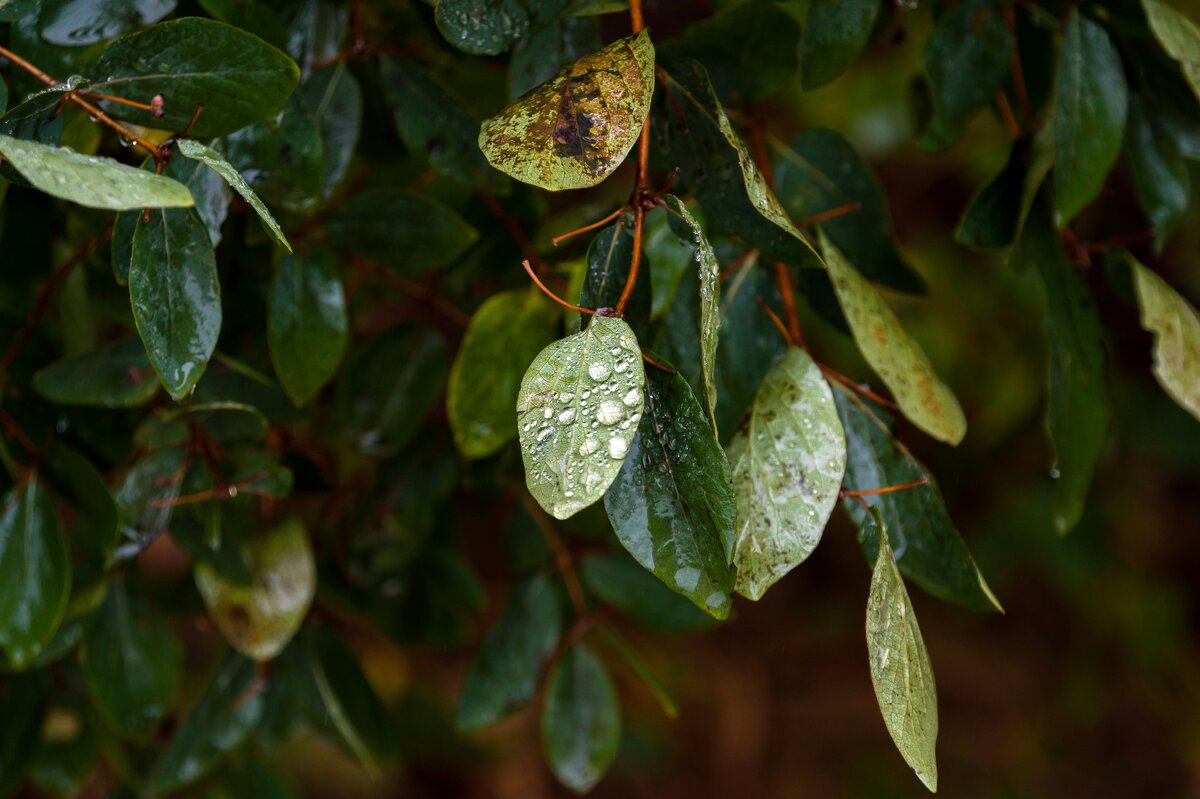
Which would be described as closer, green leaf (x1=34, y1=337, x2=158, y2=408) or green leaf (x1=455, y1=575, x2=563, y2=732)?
green leaf (x1=34, y1=337, x2=158, y2=408)

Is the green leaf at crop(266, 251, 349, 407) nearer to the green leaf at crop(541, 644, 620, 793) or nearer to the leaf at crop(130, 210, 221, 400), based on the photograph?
the leaf at crop(130, 210, 221, 400)

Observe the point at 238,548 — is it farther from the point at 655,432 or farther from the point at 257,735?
the point at 655,432

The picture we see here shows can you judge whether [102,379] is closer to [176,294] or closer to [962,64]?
[176,294]

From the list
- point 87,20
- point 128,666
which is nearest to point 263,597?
point 128,666

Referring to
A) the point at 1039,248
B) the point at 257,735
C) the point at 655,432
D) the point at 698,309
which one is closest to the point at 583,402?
the point at 655,432

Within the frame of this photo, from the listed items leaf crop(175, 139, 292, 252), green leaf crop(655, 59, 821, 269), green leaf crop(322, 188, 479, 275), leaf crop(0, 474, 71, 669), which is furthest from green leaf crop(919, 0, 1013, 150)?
leaf crop(0, 474, 71, 669)

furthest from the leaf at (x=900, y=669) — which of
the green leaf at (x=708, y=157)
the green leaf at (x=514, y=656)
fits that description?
the green leaf at (x=514, y=656)
